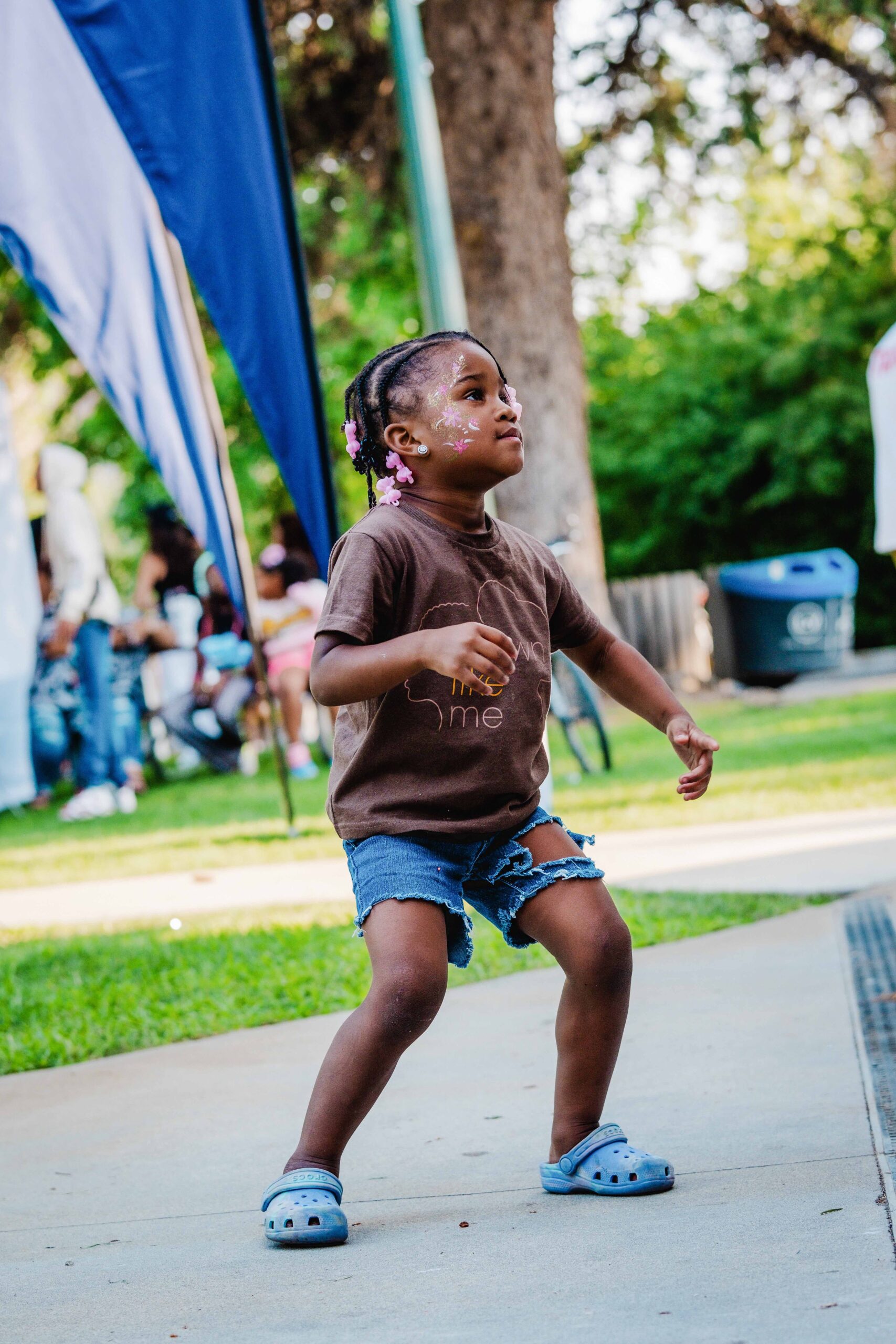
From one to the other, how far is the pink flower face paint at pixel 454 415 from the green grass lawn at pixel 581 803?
14.8 feet

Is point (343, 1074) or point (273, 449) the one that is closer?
point (343, 1074)

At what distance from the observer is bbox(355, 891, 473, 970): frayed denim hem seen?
2.68 metres

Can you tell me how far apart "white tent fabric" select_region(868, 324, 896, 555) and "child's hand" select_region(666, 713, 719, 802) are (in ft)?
19.0

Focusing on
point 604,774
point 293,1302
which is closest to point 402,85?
point 604,774

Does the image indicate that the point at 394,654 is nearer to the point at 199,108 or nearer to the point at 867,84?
the point at 199,108

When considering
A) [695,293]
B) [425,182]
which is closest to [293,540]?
[425,182]

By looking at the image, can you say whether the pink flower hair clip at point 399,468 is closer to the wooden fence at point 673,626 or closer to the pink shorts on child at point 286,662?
the pink shorts on child at point 286,662

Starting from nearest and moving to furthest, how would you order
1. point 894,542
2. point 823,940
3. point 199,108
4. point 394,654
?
point 394,654 < point 823,940 < point 199,108 < point 894,542

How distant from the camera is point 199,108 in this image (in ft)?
16.3

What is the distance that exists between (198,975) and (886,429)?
17.3 feet

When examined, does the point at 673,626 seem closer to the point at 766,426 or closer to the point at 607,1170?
the point at 766,426

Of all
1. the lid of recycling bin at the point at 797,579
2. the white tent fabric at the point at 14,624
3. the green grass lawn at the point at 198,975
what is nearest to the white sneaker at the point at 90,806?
the white tent fabric at the point at 14,624

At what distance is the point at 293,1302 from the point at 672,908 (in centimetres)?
310

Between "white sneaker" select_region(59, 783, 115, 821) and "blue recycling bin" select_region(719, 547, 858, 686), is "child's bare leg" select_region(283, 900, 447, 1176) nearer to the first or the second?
"white sneaker" select_region(59, 783, 115, 821)
